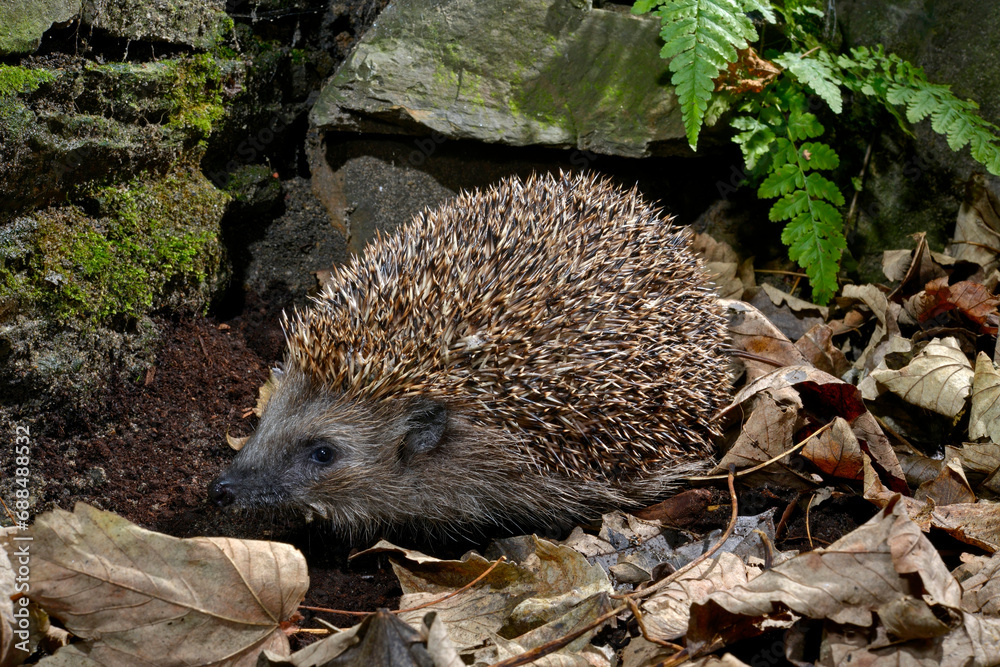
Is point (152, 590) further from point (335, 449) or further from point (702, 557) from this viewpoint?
point (702, 557)

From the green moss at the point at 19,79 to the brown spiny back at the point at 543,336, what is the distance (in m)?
1.60

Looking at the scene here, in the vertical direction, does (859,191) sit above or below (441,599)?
above

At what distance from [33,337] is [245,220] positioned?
182 centimetres

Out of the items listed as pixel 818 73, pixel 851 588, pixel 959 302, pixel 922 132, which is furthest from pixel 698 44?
pixel 851 588

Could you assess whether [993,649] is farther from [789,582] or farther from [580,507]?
[580,507]

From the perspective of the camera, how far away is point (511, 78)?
5320mm

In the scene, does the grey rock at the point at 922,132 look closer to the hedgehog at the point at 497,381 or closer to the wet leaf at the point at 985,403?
the wet leaf at the point at 985,403

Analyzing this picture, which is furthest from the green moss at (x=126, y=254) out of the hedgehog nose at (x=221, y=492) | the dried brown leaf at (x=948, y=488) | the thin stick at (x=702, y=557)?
the dried brown leaf at (x=948, y=488)

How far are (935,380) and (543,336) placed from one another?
6.48 feet

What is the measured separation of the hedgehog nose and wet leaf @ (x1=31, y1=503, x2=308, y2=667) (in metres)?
0.96

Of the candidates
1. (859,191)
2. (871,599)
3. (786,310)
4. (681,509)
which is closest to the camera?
(871,599)

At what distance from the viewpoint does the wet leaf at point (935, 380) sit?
3900mm

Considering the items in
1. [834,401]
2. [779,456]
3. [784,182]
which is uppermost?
[784,182]

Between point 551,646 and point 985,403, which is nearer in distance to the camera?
point 551,646
